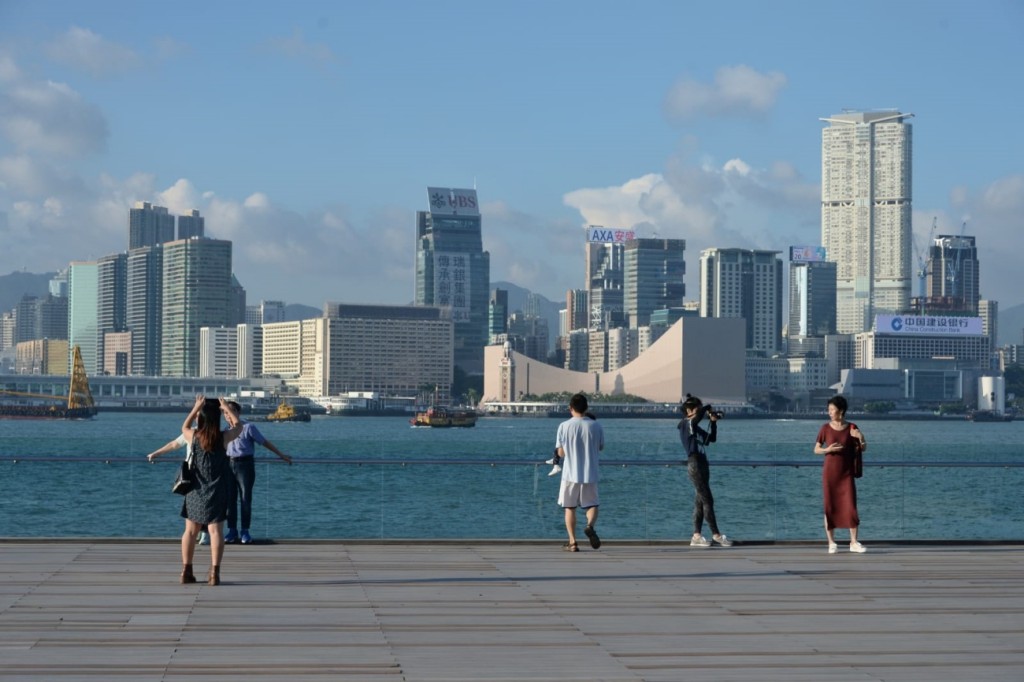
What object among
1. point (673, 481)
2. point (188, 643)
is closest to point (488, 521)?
point (673, 481)

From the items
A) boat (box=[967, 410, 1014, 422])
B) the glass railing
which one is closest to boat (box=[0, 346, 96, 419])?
boat (box=[967, 410, 1014, 422])

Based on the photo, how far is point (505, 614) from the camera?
852 centimetres

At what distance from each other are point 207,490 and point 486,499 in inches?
182

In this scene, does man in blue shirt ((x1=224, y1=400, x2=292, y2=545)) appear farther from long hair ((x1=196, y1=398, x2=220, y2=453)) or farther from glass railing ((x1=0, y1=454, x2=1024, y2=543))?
long hair ((x1=196, y1=398, x2=220, y2=453))

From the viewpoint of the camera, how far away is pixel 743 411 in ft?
602

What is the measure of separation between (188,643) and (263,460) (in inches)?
237

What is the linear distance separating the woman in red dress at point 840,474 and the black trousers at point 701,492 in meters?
0.90

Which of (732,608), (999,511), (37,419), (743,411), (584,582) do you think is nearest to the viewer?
(732,608)

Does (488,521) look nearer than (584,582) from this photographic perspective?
No

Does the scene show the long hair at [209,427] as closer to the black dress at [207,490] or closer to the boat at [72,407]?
the black dress at [207,490]

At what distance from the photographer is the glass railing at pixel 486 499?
528 inches

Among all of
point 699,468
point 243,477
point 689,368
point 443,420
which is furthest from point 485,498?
point 689,368

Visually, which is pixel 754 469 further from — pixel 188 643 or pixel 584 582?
pixel 188 643

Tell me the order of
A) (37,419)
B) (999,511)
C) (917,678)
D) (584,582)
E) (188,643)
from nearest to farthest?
(917,678) → (188,643) → (584,582) → (999,511) → (37,419)
